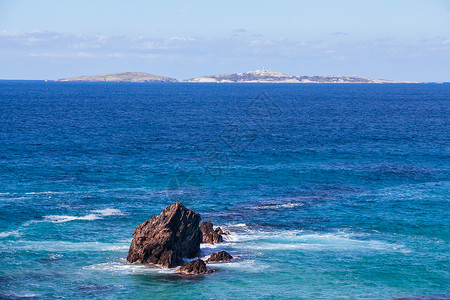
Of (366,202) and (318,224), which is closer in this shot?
(318,224)

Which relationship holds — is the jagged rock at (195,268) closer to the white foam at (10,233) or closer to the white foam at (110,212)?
the white foam at (110,212)

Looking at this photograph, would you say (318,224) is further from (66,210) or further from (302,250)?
(66,210)

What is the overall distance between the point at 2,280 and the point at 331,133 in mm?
124927

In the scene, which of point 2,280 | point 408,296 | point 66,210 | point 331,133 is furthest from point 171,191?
point 331,133

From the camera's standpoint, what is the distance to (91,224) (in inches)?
2923

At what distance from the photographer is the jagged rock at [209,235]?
6656 cm

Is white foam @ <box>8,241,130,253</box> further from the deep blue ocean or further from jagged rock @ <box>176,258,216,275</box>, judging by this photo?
jagged rock @ <box>176,258,216,275</box>

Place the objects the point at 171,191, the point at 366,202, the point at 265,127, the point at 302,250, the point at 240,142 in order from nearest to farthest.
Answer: the point at 302,250, the point at 366,202, the point at 171,191, the point at 240,142, the point at 265,127

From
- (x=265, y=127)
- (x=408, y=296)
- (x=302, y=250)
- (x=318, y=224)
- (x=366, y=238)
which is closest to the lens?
(x=408, y=296)

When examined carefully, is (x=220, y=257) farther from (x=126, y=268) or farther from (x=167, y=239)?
(x=126, y=268)

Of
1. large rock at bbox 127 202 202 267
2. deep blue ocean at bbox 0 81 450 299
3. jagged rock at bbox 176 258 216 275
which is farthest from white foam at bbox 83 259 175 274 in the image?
jagged rock at bbox 176 258 216 275

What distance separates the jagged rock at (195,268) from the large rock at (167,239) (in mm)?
2382

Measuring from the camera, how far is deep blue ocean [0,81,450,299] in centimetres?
5528

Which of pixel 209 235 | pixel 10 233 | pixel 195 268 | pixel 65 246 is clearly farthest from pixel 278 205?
pixel 10 233
